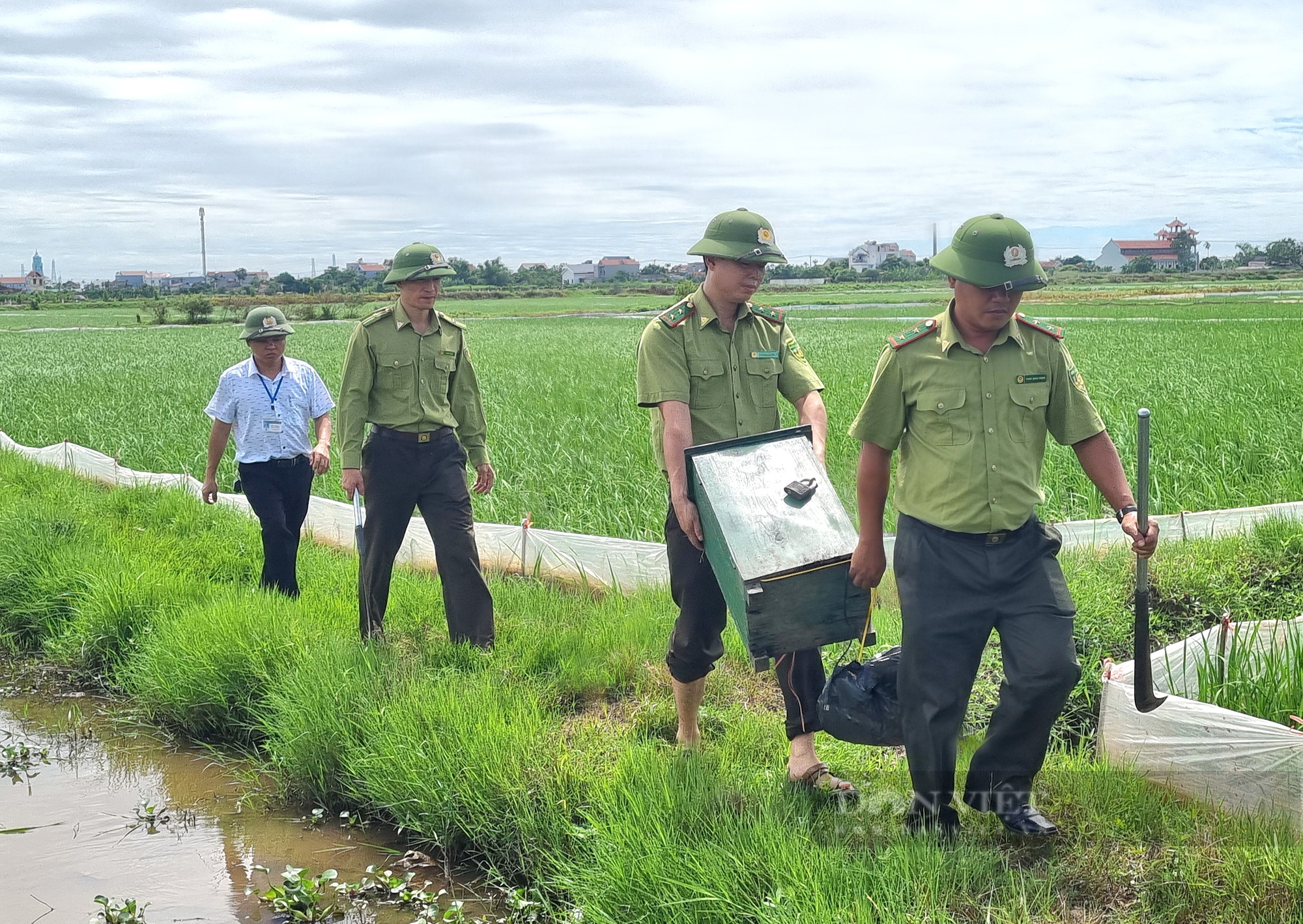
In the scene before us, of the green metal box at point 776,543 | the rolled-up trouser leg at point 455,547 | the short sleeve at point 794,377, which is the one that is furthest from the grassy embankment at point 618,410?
the green metal box at point 776,543

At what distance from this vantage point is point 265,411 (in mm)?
6461

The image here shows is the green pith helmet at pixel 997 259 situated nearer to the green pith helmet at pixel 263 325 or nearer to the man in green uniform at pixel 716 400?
the man in green uniform at pixel 716 400

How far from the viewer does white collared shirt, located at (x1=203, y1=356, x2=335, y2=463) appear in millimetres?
6430

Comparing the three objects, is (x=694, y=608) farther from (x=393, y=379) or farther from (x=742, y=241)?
(x=393, y=379)

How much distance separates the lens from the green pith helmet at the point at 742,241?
153 inches

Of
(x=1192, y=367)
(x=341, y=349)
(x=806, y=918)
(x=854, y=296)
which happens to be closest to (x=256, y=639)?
(x=806, y=918)

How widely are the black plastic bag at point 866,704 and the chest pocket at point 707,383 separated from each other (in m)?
1.07

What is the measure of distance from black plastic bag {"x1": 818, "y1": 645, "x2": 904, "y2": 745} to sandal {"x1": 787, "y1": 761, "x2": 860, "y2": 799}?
23cm

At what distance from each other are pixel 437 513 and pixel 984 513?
295 cm

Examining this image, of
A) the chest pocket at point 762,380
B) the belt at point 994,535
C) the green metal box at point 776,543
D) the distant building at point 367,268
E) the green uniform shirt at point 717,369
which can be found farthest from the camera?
the distant building at point 367,268

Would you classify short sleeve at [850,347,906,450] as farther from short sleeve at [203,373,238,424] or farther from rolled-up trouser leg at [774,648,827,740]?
short sleeve at [203,373,238,424]

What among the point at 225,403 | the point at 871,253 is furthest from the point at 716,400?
the point at 871,253

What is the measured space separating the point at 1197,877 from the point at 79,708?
509 cm

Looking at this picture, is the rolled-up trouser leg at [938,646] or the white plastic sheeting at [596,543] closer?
the rolled-up trouser leg at [938,646]
